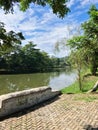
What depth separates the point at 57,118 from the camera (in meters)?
9.75

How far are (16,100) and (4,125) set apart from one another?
2.49 m

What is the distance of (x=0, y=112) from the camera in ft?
32.8

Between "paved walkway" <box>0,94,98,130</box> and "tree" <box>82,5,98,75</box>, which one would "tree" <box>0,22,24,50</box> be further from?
"tree" <box>82,5,98,75</box>

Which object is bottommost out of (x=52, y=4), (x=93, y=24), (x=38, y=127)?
(x=38, y=127)

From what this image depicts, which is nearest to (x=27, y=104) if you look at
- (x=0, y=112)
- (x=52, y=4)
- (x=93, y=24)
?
(x=0, y=112)

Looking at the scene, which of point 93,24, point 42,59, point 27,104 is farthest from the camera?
point 42,59

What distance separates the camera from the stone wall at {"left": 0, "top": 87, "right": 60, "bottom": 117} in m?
10.3

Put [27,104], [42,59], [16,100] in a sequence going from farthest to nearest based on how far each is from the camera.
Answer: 1. [42,59]
2. [27,104]
3. [16,100]

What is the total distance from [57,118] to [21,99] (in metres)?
2.59

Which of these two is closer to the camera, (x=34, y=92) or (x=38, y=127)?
(x=38, y=127)

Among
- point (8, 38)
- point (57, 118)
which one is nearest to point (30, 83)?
point (57, 118)

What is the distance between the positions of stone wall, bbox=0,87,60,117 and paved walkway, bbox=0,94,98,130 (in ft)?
1.28

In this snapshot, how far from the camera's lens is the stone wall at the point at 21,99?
10336 millimetres

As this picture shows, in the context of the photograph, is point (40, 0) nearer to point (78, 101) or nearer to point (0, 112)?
point (0, 112)
